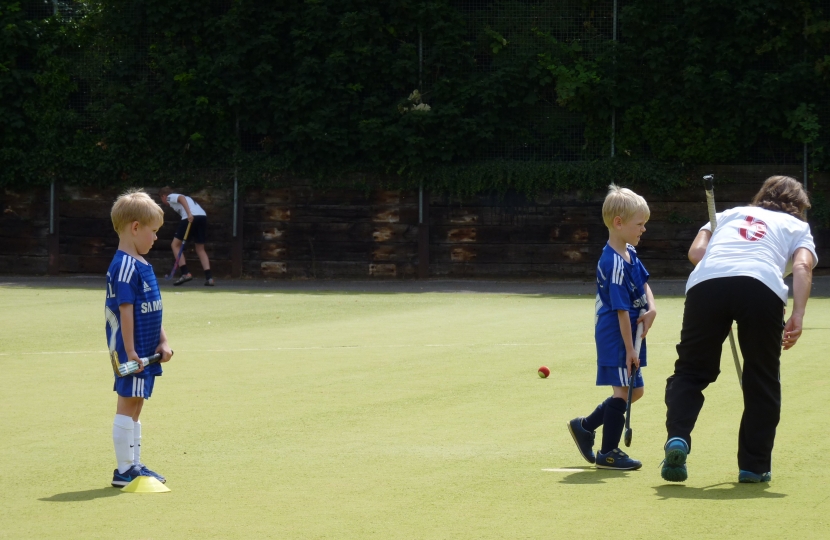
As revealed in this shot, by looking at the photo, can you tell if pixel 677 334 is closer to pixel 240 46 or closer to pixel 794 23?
pixel 794 23

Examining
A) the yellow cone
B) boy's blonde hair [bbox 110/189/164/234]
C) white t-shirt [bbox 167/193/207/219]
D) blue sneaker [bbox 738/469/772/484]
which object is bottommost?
the yellow cone

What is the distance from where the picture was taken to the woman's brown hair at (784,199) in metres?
6.31

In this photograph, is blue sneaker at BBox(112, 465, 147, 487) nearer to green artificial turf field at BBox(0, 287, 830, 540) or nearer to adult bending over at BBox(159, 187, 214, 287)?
green artificial turf field at BBox(0, 287, 830, 540)

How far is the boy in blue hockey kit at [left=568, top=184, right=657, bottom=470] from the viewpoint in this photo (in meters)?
6.37

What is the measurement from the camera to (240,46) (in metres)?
25.7

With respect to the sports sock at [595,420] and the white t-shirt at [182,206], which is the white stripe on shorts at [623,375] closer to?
the sports sock at [595,420]

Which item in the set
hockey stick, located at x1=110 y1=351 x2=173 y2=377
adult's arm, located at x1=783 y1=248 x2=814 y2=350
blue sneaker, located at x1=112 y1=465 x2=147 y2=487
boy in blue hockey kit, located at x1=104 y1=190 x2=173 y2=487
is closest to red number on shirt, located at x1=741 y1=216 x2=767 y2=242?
adult's arm, located at x1=783 y1=248 x2=814 y2=350

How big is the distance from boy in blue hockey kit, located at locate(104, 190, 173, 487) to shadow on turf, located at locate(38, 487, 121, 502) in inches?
3.6

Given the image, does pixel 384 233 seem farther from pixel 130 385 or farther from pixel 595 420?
pixel 130 385

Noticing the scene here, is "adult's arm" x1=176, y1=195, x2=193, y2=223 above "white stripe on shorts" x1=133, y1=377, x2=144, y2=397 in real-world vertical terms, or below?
above

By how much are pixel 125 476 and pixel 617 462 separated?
2.58 metres

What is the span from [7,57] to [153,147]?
3.87 m

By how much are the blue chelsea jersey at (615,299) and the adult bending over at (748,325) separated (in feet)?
1.18

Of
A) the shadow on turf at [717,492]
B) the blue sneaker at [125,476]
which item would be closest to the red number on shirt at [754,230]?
the shadow on turf at [717,492]
